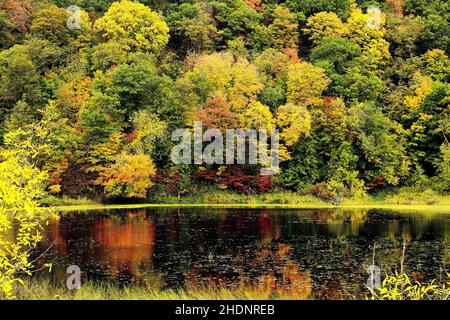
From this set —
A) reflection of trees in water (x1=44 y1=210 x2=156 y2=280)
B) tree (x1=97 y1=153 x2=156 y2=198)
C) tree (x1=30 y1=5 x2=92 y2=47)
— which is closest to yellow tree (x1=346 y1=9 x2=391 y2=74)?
tree (x1=97 y1=153 x2=156 y2=198)

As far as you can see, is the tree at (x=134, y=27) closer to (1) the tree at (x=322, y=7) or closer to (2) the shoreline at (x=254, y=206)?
(1) the tree at (x=322, y=7)

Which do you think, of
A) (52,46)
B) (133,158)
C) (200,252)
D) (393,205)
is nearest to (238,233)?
(200,252)

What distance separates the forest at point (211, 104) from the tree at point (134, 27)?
12 centimetres

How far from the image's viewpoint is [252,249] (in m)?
21.4

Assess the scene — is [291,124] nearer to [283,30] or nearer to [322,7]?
[283,30]

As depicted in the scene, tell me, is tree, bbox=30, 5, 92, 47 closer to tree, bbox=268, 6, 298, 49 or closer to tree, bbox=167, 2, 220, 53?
tree, bbox=167, 2, 220, 53

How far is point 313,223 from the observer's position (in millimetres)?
28516

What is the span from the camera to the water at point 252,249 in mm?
16359

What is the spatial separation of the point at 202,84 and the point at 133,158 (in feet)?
26.2

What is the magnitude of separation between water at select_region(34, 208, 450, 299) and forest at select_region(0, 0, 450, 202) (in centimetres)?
779

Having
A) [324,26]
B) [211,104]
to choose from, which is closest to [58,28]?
[211,104]

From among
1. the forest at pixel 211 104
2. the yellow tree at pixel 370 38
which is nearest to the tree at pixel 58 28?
the forest at pixel 211 104

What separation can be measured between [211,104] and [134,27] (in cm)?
1353

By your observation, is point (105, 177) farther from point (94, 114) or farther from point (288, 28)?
point (288, 28)
